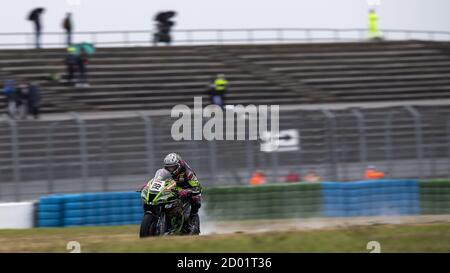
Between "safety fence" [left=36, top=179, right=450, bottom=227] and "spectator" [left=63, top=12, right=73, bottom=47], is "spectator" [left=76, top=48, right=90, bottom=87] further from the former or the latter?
"safety fence" [left=36, top=179, right=450, bottom=227]

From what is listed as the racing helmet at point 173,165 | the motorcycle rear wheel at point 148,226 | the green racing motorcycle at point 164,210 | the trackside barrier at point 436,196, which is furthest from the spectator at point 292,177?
the motorcycle rear wheel at point 148,226

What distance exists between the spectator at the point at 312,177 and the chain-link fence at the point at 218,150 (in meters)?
0.07

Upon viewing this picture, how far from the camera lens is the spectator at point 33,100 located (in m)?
23.8

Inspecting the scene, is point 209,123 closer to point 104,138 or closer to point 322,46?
point 104,138

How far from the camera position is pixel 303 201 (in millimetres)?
18500

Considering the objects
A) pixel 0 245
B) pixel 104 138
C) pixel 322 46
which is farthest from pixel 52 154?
pixel 322 46

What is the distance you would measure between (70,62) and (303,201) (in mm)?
10520

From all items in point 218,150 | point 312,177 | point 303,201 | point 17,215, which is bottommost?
point 17,215

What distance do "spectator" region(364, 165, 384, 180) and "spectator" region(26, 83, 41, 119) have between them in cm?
850

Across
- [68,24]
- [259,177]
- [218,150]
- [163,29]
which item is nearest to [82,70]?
[68,24]

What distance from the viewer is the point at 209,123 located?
61.5 feet

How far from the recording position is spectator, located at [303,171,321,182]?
1936cm

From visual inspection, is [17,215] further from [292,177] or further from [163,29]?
[163,29]

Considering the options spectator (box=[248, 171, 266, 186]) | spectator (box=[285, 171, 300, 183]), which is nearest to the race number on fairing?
spectator (box=[248, 171, 266, 186])
